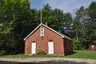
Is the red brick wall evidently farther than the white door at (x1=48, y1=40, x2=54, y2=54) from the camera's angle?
No

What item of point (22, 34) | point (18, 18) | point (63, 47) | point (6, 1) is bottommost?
point (63, 47)

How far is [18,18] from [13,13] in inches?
68.4

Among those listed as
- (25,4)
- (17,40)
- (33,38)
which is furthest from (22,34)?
(33,38)

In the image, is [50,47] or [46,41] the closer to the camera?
[50,47]

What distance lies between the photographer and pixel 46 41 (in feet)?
115

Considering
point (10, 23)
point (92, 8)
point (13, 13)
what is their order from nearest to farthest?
point (10, 23), point (13, 13), point (92, 8)

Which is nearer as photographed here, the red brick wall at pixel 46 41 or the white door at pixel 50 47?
the red brick wall at pixel 46 41

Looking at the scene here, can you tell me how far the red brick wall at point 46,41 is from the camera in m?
33.8

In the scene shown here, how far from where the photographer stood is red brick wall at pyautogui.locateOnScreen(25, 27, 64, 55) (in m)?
33.8

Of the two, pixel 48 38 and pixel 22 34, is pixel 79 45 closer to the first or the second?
pixel 22 34

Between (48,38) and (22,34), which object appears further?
(22,34)

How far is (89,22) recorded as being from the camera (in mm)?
74688

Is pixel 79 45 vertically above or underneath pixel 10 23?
underneath

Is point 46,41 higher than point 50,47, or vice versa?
point 46,41
